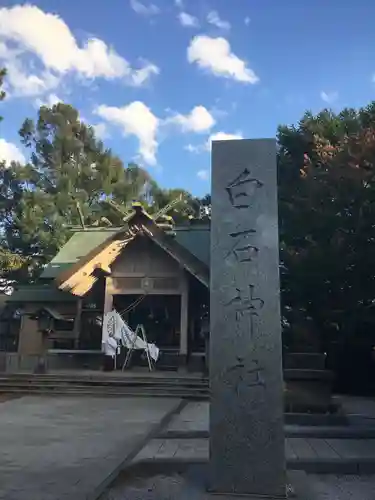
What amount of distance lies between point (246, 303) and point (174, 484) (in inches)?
78.7

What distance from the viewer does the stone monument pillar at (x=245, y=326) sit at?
4.34 meters

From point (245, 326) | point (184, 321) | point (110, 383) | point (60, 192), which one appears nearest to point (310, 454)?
point (245, 326)

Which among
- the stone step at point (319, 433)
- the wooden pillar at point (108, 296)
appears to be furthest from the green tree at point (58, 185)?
the stone step at point (319, 433)

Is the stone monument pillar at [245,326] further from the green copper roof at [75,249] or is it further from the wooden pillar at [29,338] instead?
the green copper roof at [75,249]

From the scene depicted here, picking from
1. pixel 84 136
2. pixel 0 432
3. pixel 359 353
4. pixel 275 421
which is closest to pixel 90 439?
pixel 0 432

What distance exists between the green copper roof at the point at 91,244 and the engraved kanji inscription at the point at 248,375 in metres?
14.7

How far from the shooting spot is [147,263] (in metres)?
17.3

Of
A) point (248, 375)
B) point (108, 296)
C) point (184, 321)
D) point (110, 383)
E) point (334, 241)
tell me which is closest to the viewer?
point (248, 375)

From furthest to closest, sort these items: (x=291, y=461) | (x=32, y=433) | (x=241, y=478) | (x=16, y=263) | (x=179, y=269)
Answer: (x=16, y=263) < (x=179, y=269) < (x=32, y=433) < (x=291, y=461) < (x=241, y=478)

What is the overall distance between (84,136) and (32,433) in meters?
27.0

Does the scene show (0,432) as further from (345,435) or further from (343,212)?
(343,212)

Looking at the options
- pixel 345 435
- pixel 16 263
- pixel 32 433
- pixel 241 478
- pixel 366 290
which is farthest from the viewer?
pixel 16 263

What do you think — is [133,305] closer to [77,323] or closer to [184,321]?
[184,321]

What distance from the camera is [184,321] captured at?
1594cm
